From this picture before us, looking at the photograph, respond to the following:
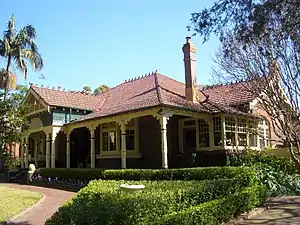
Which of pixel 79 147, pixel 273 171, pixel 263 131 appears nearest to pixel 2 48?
pixel 79 147

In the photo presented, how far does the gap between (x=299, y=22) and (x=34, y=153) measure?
27.1 meters

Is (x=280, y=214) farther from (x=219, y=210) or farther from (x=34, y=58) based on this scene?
(x=34, y=58)

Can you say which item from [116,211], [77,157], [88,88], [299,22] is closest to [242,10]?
[299,22]

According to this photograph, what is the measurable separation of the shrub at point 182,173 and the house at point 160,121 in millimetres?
1272

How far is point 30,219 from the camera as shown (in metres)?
11.6

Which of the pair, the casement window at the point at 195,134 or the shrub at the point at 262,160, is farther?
the casement window at the point at 195,134

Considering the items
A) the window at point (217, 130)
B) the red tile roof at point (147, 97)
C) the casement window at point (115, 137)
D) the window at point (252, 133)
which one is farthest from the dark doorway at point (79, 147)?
the window at point (252, 133)

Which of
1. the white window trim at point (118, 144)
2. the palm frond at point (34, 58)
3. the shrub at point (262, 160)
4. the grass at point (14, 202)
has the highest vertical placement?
the palm frond at point (34, 58)

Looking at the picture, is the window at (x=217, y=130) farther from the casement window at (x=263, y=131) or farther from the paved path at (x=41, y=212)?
the paved path at (x=41, y=212)

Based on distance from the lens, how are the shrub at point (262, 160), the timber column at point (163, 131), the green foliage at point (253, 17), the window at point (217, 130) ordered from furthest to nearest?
the window at point (217, 130), the timber column at point (163, 131), the shrub at point (262, 160), the green foliage at point (253, 17)

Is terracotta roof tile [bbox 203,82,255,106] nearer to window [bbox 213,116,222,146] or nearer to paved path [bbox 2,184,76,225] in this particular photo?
window [bbox 213,116,222,146]

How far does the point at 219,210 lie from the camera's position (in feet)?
30.8

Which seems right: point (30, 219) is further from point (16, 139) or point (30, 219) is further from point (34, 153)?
point (34, 153)

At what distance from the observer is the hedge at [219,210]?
7760mm
